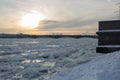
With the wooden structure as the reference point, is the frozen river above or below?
below

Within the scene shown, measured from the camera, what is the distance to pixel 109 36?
1560 centimetres

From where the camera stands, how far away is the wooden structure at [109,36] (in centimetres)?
1523

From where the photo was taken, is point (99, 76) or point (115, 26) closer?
point (99, 76)

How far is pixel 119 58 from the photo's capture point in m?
8.84

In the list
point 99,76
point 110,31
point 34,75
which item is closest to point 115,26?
point 110,31

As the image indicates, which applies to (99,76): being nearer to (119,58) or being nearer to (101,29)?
(119,58)

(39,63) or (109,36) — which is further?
(39,63)

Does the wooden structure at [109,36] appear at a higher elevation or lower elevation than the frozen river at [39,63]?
higher

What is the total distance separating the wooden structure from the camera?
50.0ft

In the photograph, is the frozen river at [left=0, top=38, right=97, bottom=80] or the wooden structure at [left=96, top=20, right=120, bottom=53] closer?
the frozen river at [left=0, top=38, right=97, bottom=80]

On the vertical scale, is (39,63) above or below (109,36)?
below

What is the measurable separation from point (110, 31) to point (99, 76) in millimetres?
8170

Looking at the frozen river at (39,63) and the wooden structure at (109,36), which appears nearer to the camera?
the frozen river at (39,63)

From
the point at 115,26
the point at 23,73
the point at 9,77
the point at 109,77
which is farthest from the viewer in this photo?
the point at 115,26
